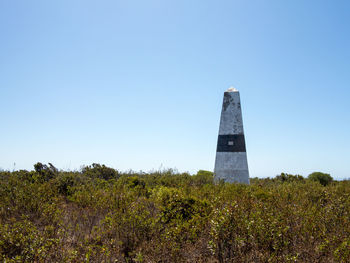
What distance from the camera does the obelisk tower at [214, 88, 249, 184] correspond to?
12.9m

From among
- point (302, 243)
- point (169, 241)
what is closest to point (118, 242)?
point (169, 241)

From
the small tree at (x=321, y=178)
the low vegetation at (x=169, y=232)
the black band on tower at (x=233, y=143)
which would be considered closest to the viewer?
the low vegetation at (x=169, y=232)

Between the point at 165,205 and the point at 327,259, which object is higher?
the point at 165,205

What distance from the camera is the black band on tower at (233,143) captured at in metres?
13.1

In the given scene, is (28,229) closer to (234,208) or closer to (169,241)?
(169,241)

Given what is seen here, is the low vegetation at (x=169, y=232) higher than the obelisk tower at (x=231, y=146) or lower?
lower

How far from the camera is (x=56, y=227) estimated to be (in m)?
5.53

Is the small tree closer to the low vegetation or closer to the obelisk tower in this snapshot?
the obelisk tower

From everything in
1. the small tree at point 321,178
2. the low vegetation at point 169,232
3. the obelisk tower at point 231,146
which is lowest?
the low vegetation at point 169,232

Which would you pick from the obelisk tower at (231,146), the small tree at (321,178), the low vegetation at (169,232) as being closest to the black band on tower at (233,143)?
the obelisk tower at (231,146)

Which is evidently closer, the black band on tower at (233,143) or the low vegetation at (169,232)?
the low vegetation at (169,232)

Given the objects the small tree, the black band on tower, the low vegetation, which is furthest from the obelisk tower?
the small tree

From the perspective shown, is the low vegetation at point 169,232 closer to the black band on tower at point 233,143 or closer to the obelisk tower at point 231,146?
the obelisk tower at point 231,146

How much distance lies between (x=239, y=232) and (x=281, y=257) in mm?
842
